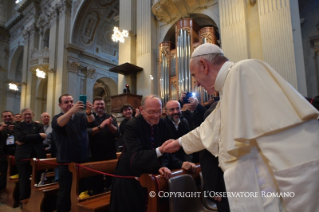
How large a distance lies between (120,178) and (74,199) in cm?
103

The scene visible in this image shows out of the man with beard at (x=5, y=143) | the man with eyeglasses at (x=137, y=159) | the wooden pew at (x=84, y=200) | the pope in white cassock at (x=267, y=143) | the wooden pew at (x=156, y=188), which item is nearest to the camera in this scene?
the pope in white cassock at (x=267, y=143)

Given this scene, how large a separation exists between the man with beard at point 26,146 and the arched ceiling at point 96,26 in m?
9.73

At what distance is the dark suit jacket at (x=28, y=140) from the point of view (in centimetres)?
412

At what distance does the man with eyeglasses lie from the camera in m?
1.89

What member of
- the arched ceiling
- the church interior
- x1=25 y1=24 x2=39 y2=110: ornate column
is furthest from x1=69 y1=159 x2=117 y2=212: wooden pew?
x1=25 y1=24 x2=39 y2=110: ornate column

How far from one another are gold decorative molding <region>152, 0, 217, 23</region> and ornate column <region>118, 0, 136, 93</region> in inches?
47.8

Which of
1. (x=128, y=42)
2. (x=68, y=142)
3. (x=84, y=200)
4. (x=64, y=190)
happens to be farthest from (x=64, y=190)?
(x=128, y=42)

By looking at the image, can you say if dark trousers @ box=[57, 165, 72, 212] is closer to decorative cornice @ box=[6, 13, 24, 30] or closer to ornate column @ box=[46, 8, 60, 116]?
ornate column @ box=[46, 8, 60, 116]

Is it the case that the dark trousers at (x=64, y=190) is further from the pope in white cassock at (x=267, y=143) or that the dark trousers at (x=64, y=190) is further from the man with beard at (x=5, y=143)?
the man with beard at (x=5, y=143)

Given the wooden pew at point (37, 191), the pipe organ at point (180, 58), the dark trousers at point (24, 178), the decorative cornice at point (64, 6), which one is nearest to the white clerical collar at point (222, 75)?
the wooden pew at point (37, 191)

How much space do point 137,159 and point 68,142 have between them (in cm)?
166

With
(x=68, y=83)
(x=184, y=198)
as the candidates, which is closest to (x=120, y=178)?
(x=184, y=198)

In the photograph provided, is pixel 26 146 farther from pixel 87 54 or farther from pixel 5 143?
pixel 87 54

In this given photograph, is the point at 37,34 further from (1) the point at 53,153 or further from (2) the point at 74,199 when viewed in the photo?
(2) the point at 74,199
